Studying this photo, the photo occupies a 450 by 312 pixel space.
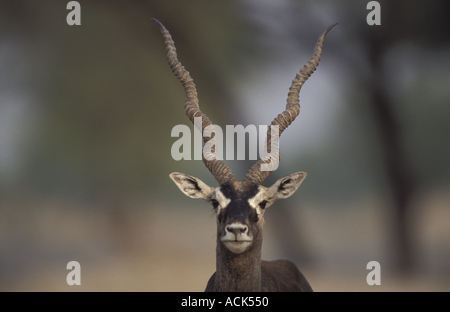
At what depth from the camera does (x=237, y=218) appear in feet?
12.2

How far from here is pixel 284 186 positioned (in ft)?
15.0

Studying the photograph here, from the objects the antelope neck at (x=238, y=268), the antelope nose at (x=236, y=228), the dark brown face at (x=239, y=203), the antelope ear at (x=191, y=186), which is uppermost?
the antelope ear at (x=191, y=186)

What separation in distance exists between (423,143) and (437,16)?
10.5 ft

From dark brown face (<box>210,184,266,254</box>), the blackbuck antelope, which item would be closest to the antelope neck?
the blackbuck antelope

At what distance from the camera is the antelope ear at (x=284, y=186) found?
447 centimetres

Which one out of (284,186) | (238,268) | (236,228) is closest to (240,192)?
(236,228)

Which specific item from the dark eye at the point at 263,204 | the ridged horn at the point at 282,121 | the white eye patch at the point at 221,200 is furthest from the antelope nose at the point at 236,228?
the ridged horn at the point at 282,121

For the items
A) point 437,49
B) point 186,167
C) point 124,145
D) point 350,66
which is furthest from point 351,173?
point 124,145

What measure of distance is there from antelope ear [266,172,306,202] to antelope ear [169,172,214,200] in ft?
2.46

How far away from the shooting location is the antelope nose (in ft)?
11.9

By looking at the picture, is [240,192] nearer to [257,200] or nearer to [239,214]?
[257,200]

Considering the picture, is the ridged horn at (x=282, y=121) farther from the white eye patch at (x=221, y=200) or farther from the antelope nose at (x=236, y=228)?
the antelope nose at (x=236, y=228)

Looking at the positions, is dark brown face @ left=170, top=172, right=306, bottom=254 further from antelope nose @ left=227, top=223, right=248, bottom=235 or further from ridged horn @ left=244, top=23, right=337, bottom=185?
ridged horn @ left=244, top=23, right=337, bottom=185

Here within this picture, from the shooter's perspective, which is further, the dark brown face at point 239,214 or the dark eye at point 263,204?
the dark eye at point 263,204
